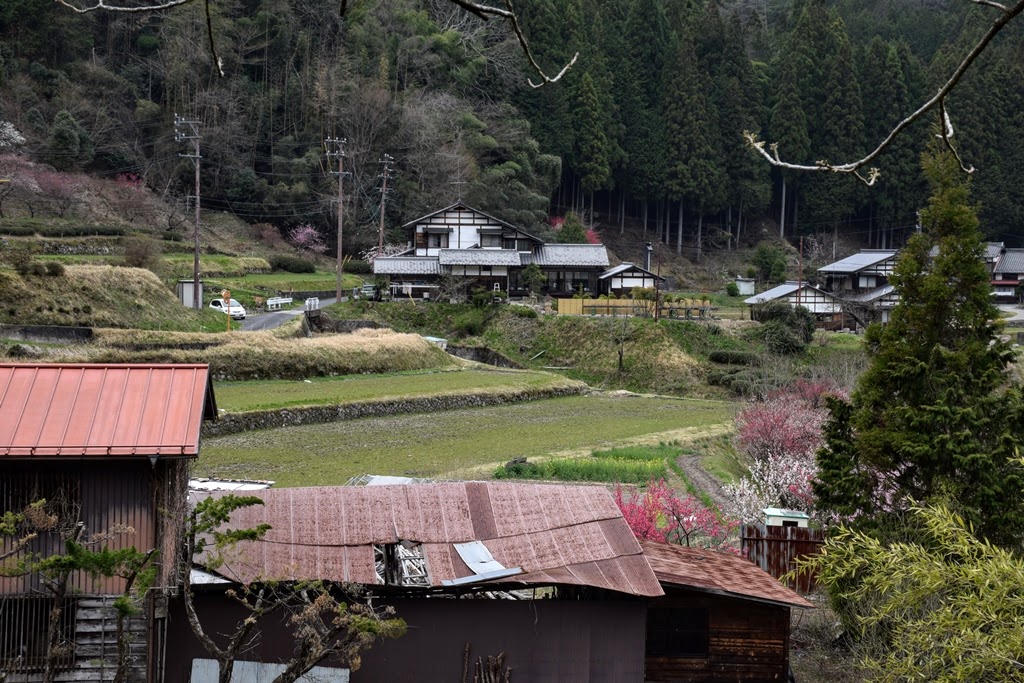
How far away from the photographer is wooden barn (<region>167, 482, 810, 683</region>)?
980cm

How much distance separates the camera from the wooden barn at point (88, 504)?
9.01 meters

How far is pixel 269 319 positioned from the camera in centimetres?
3691

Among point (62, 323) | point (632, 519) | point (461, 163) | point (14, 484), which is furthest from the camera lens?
point (461, 163)

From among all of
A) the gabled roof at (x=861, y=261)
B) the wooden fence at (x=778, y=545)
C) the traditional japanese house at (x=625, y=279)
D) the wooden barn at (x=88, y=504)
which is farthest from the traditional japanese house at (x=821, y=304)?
the wooden barn at (x=88, y=504)

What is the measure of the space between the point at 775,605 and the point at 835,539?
3.27ft

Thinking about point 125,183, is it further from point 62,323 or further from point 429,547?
point 429,547

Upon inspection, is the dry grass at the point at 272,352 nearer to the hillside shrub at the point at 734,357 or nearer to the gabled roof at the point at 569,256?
the hillside shrub at the point at 734,357

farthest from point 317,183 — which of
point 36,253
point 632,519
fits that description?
point 632,519

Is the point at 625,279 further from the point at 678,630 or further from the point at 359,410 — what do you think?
the point at 678,630

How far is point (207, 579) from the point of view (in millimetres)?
9531

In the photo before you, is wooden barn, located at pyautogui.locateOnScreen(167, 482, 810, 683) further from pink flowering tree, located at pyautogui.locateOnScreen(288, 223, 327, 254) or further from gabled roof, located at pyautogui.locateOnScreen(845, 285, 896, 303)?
pink flowering tree, located at pyautogui.locateOnScreen(288, 223, 327, 254)

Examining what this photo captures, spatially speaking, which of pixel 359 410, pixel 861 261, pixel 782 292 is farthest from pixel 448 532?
pixel 861 261

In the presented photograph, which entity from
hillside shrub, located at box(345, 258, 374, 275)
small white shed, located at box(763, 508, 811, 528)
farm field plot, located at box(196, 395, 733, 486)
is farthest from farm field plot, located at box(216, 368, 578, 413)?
hillside shrub, located at box(345, 258, 374, 275)

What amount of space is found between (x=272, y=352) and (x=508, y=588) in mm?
22287
